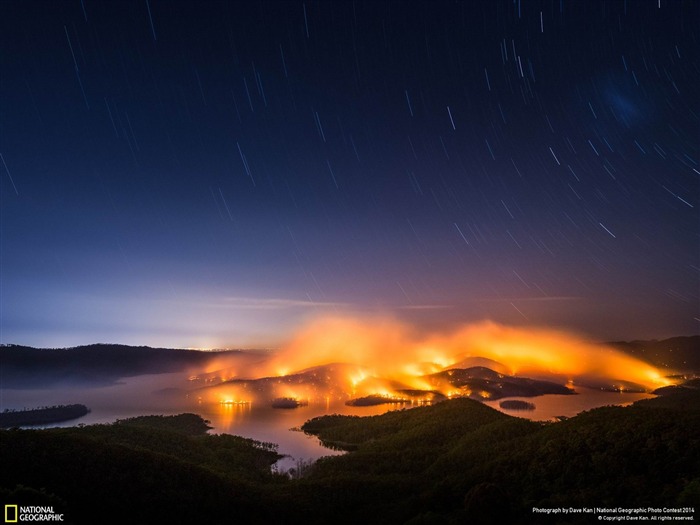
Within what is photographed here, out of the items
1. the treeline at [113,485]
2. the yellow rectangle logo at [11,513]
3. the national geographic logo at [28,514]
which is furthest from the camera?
the treeline at [113,485]

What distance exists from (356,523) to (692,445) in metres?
19.0

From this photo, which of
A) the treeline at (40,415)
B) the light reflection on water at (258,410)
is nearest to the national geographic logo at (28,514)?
the light reflection on water at (258,410)

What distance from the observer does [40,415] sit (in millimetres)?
105188

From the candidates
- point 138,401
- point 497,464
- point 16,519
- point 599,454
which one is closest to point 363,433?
point 497,464

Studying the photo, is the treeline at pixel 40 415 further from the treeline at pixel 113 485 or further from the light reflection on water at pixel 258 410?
the treeline at pixel 113 485

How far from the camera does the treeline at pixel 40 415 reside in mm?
96081

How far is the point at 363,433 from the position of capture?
61656 mm

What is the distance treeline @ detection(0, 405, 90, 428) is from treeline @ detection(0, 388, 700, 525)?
82.3 m

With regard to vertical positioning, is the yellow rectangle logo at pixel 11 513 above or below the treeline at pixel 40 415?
above

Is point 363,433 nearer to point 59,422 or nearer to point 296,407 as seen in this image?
point 296,407

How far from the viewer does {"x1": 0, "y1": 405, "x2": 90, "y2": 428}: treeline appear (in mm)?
96081

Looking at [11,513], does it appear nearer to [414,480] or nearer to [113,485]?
[113,485]

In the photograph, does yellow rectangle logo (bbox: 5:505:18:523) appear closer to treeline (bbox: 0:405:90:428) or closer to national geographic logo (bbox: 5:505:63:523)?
national geographic logo (bbox: 5:505:63:523)

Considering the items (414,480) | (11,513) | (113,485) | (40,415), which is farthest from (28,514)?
(40,415)
